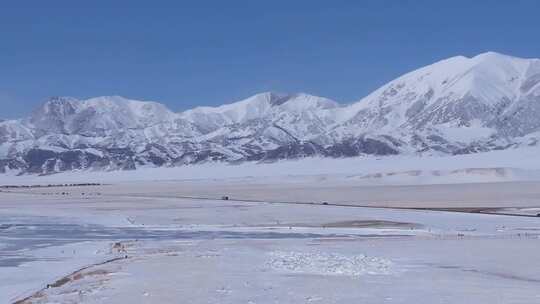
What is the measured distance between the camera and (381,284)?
22.3m

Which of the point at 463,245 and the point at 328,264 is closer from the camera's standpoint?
the point at 328,264

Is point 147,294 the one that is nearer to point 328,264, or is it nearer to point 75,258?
point 328,264

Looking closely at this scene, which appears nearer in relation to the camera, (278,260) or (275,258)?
(278,260)

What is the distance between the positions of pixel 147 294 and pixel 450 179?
4798 inches

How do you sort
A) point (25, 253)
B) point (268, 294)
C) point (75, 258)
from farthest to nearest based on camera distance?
1. point (25, 253)
2. point (75, 258)
3. point (268, 294)

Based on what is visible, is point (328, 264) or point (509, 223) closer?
point (328, 264)

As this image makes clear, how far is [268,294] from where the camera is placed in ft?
67.8

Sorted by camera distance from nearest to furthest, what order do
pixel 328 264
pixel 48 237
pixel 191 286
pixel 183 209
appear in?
pixel 191 286, pixel 328 264, pixel 48 237, pixel 183 209

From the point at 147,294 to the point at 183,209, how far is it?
4697 centimetres

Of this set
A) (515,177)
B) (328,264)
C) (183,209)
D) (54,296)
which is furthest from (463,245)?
(515,177)

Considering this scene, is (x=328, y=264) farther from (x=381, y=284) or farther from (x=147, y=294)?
(x=147, y=294)

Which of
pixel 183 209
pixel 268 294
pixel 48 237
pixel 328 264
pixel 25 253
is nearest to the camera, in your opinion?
pixel 268 294

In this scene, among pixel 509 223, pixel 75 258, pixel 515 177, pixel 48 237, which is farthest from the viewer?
pixel 515 177

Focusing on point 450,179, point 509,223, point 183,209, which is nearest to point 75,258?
point 509,223
